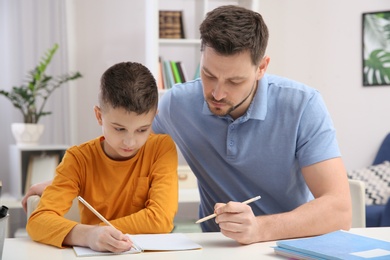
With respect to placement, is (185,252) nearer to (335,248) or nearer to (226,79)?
(335,248)

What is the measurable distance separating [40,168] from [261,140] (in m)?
2.15

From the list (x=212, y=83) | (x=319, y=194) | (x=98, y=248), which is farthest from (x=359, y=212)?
(x=98, y=248)

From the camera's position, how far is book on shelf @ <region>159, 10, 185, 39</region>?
379cm

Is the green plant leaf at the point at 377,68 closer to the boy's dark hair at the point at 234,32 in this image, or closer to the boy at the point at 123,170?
the boy's dark hair at the point at 234,32

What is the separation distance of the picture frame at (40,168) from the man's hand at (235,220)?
7.80ft

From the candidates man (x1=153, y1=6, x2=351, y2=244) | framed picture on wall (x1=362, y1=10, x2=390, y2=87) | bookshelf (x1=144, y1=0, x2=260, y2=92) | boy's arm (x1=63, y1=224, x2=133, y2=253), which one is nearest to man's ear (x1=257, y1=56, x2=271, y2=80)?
man (x1=153, y1=6, x2=351, y2=244)

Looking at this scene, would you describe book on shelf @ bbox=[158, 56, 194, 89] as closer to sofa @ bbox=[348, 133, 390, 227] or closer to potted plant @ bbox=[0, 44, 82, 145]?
potted plant @ bbox=[0, 44, 82, 145]

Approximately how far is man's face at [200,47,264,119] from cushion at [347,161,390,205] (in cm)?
267

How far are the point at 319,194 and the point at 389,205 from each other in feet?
7.04

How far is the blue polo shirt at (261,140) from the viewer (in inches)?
66.0

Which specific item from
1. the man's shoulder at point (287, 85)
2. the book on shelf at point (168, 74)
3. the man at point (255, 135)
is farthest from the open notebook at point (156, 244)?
the book on shelf at point (168, 74)

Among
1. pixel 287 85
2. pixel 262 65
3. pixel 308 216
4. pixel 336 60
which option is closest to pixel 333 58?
pixel 336 60

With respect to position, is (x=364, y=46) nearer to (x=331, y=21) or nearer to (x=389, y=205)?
(x=331, y=21)

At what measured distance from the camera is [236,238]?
1.33 metres
